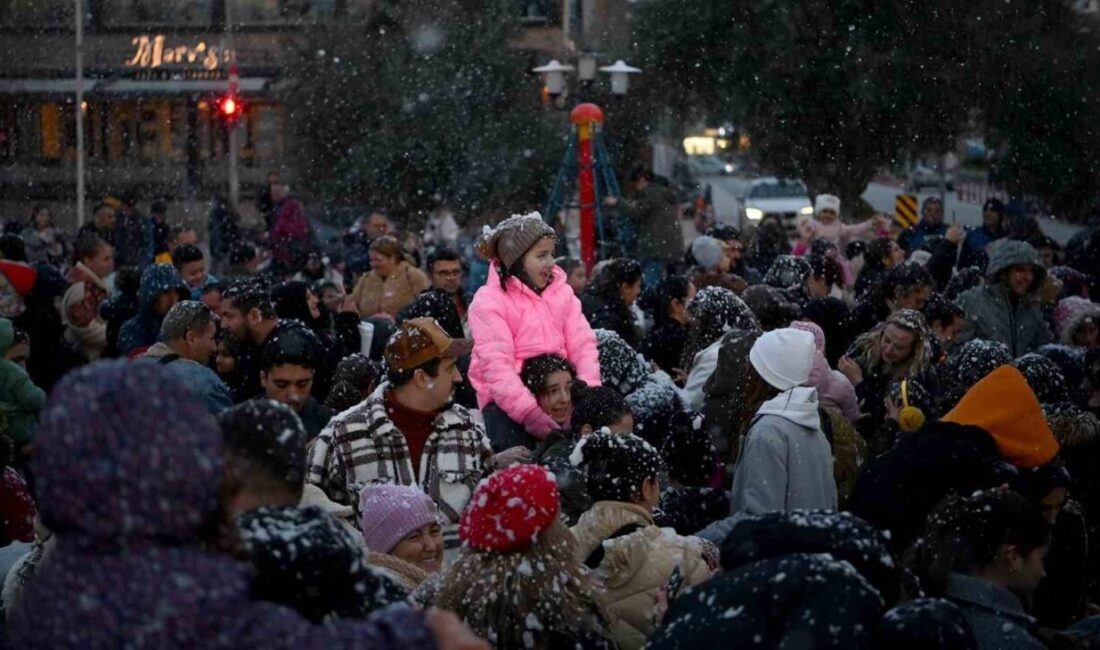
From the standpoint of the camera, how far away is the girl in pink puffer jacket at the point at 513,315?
276 inches

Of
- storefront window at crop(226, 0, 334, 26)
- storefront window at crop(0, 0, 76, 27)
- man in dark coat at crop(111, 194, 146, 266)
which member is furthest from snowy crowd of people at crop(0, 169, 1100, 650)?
storefront window at crop(0, 0, 76, 27)

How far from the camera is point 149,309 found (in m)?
9.51

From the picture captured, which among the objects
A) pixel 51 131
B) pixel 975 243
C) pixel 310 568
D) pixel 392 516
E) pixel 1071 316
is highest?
pixel 310 568

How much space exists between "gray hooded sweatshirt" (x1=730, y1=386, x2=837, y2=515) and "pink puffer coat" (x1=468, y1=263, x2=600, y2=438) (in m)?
1.22

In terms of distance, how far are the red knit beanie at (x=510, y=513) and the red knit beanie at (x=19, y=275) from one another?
8.19 metres

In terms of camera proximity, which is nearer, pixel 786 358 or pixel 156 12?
pixel 786 358

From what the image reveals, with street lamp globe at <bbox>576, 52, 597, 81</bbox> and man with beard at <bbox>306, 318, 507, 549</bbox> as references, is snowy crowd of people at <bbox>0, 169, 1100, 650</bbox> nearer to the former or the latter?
man with beard at <bbox>306, 318, 507, 549</bbox>

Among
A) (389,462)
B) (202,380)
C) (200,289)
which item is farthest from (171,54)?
(389,462)

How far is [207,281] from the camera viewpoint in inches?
426

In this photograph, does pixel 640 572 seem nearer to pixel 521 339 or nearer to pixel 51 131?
pixel 521 339

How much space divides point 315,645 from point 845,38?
2231 cm

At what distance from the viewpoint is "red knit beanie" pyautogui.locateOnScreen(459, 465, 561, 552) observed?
4035mm

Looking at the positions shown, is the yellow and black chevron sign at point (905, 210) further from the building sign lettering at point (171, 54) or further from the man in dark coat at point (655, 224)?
the building sign lettering at point (171, 54)

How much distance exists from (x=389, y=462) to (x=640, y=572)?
1.26 m
